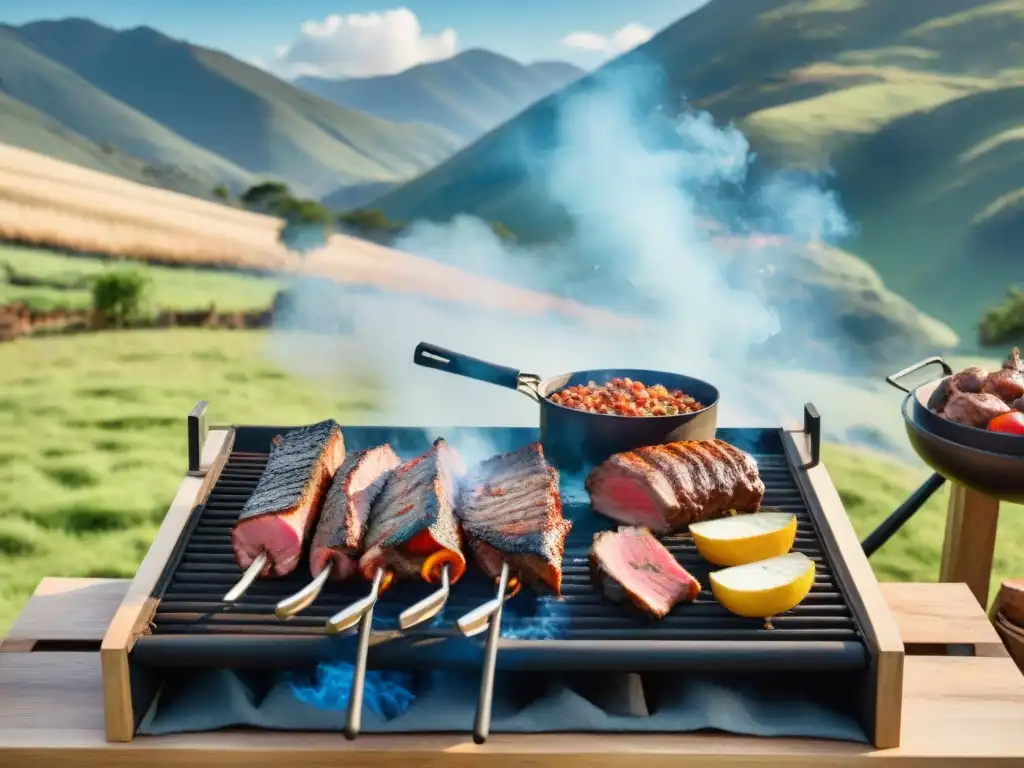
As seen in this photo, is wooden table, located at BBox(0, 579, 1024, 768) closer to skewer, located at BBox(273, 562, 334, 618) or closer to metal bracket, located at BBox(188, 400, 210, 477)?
skewer, located at BBox(273, 562, 334, 618)

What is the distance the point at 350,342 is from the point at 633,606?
574cm

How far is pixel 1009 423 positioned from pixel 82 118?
26.0 feet

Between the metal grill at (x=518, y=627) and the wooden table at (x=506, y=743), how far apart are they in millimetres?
178

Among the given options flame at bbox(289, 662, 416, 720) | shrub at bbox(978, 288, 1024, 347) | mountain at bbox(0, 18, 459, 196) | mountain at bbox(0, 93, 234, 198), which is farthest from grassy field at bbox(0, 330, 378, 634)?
shrub at bbox(978, 288, 1024, 347)

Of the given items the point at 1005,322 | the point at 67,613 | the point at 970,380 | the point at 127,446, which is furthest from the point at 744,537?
the point at 1005,322

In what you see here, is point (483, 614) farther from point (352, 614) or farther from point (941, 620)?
point (941, 620)

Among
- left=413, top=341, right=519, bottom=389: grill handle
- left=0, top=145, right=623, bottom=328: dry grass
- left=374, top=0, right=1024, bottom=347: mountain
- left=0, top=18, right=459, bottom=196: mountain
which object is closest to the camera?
left=413, top=341, right=519, bottom=389: grill handle

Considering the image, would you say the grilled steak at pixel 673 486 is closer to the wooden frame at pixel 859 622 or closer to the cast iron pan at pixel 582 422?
the cast iron pan at pixel 582 422

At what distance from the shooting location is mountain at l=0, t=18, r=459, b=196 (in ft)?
26.6

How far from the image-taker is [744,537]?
2562 millimetres

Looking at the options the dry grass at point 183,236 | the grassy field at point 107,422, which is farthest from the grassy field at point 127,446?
the dry grass at point 183,236

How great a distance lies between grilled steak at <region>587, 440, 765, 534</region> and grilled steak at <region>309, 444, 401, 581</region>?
0.67 m

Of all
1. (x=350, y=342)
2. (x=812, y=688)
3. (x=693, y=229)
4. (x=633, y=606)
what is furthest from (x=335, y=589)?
(x=693, y=229)

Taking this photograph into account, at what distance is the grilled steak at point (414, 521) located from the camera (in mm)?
2408
